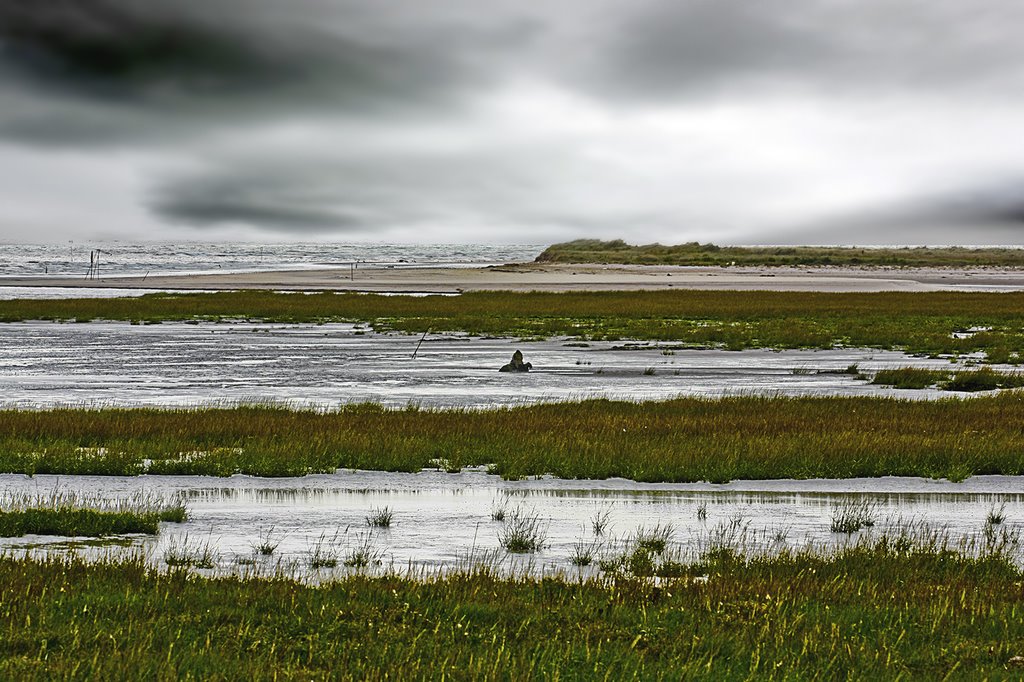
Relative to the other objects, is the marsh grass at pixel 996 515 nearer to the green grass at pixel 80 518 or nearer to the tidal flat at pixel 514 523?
the tidal flat at pixel 514 523

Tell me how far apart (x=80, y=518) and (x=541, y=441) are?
8778 mm

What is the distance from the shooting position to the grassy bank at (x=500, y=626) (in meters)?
7.09

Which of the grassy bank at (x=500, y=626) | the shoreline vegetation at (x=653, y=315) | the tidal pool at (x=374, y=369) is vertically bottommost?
the tidal pool at (x=374, y=369)

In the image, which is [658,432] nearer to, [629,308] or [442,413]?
[442,413]

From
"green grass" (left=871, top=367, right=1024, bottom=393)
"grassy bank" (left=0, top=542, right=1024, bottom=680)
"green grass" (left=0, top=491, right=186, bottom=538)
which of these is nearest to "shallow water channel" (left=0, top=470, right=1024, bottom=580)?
"green grass" (left=0, top=491, right=186, bottom=538)

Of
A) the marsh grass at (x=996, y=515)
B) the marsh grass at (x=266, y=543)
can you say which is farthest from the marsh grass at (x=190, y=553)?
the marsh grass at (x=996, y=515)

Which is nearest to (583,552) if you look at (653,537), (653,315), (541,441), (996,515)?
(653,537)

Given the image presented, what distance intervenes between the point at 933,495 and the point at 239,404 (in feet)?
52.0

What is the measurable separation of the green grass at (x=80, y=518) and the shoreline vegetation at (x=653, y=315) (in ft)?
109

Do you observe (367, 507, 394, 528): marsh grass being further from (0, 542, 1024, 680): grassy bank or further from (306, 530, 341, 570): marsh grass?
(0, 542, 1024, 680): grassy bank

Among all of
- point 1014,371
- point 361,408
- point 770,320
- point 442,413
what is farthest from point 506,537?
point 770,320

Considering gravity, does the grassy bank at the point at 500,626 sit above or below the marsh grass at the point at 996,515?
above

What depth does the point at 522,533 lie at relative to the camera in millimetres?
11570

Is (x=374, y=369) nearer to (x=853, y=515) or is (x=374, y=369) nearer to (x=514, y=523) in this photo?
(x=514, y=523)
